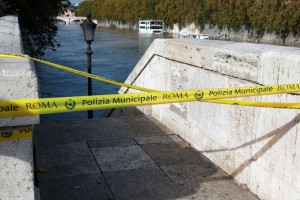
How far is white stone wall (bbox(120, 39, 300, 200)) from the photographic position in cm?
339

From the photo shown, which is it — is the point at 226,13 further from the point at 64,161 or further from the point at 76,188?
the point at 76,188

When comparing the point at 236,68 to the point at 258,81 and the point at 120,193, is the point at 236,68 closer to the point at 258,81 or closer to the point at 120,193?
the point at 258,81

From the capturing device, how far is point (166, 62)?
627cm

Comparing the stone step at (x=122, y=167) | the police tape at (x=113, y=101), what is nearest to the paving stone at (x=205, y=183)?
the stone step at (x=122, y=167)

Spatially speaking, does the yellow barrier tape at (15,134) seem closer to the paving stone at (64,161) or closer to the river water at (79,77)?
the paving stone at (64,161)

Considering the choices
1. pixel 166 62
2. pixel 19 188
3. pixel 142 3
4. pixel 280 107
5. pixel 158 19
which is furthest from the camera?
pixel 142 3

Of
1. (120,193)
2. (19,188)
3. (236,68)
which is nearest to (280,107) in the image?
(236,68)

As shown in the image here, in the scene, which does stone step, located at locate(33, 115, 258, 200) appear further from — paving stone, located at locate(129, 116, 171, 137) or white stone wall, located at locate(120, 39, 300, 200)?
white stone wall, located at locate(120, 39, 300, 200)

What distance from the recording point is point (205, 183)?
13.4 feet

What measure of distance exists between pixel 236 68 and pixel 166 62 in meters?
2.25

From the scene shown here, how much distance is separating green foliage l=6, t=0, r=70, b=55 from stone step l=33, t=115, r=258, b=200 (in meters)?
8.21

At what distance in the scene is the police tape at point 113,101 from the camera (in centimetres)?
217

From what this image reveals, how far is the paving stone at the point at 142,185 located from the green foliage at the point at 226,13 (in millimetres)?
67131

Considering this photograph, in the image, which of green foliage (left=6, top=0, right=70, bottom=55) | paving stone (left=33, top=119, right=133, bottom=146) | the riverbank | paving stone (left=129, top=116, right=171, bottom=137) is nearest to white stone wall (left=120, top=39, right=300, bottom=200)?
paving stone (left=129, top=116, right=171, bottom=137)
